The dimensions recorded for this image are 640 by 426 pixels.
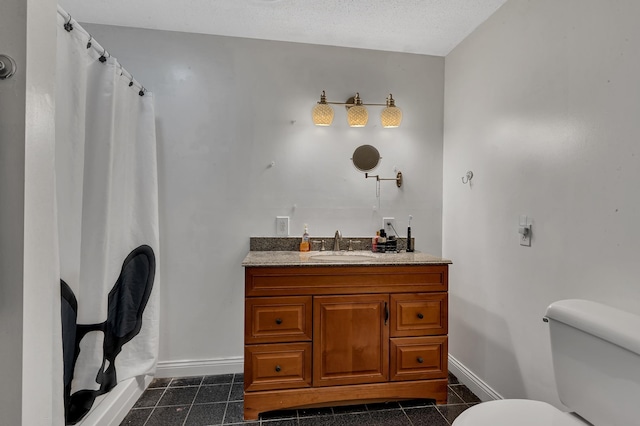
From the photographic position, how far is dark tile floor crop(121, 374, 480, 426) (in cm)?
166

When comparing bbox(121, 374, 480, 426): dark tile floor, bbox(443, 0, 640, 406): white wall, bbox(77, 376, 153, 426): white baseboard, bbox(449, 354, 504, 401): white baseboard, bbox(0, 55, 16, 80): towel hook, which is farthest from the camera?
bbox(449, 354, 504, 401): white baseboard

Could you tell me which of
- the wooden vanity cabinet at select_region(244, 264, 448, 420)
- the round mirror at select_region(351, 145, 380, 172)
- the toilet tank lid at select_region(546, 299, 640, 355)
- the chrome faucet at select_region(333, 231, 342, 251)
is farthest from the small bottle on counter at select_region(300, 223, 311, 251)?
the toilet tank lid at select_region(546, 299, 640, 355)

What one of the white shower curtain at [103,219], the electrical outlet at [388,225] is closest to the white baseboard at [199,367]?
the white shower curtain at [103,219]

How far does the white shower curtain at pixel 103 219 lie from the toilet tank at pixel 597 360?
5.98 ft

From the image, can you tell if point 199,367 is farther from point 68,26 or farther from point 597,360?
point 597,360

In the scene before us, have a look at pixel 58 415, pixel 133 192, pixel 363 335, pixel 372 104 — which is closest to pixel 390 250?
pixel 363 335

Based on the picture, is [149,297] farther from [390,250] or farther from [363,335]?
[390,250]

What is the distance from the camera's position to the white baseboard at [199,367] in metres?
2.09

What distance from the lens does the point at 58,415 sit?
1.04 metres

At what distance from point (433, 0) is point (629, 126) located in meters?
1.20

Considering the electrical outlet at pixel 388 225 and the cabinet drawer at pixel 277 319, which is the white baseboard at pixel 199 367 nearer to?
the cabinet drawer at pixel 277 319

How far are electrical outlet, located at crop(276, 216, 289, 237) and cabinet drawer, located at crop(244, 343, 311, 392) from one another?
2.58ft

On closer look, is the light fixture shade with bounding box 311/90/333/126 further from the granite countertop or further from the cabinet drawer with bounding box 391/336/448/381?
the cabinet drawer with bounding box 391/336/448/381

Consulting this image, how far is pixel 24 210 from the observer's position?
71 cm
